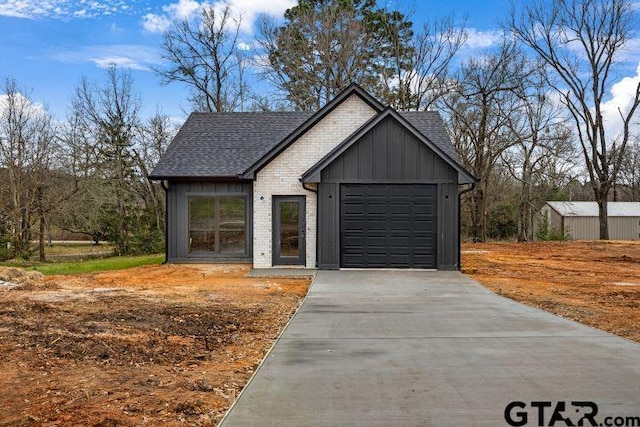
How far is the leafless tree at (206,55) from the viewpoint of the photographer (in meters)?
31.8

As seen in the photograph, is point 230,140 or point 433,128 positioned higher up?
point 433,128

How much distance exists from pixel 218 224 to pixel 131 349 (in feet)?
33.9

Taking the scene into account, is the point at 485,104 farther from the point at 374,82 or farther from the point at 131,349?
the point at 131,349

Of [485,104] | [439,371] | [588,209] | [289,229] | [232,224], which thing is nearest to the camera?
[439,371]

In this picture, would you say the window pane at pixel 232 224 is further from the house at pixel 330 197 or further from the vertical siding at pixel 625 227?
the vertical siding at pixel 625 227

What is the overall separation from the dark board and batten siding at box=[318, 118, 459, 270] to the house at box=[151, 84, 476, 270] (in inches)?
1.0

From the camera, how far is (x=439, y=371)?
16.7ft

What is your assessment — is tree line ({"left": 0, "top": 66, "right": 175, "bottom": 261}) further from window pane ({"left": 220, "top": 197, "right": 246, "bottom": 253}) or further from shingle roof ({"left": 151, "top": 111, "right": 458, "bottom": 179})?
window pane ({"left": 220, "top": 197, "right": 246, "bottom": 253})

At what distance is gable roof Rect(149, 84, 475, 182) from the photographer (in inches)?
595

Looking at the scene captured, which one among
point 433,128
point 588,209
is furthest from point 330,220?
point 588,209

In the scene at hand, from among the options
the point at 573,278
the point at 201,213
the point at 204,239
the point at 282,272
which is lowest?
the point at 573,278

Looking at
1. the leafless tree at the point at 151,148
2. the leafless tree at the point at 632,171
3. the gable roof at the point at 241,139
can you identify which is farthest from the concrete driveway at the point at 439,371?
the leafless tree at the point at 632,171

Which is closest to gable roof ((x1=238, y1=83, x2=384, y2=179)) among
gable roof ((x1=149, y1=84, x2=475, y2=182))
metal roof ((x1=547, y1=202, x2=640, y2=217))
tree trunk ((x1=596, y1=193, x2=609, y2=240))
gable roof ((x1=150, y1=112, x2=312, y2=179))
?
gable roof ((x1=149, y1=84, x2=475, y2=182))

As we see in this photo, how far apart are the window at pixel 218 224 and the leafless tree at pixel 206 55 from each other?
16731 mm
